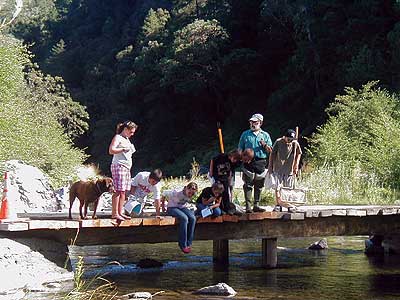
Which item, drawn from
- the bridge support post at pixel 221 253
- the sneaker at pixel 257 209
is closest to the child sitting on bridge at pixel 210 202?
the sneaker at pixel 257 209

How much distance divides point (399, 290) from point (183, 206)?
3.76 meters

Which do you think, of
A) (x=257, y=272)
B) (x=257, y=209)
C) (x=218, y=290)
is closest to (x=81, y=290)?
(x=218, y=290)

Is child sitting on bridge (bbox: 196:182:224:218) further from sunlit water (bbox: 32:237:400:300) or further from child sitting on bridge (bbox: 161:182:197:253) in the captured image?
sunlit water (bbox: 32:237:400:300)

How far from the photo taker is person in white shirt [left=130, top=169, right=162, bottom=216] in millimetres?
11414

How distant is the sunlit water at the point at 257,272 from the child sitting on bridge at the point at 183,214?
766mm

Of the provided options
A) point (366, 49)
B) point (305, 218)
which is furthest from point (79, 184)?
point (366, 49)

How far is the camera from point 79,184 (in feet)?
37.5

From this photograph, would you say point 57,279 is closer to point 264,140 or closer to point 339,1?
point 264,140

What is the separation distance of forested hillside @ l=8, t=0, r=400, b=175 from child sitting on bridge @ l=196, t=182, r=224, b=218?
23.2 metres

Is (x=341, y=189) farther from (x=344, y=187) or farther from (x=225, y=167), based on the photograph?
(x=225, y=167)

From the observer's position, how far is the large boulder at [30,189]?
18094 mm

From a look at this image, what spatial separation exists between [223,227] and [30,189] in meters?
7.24

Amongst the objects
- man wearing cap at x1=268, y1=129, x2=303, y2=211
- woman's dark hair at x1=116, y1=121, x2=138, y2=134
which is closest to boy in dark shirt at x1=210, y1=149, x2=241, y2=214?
man wearing cap at x1=268, y1=129, x2=303, y2=211

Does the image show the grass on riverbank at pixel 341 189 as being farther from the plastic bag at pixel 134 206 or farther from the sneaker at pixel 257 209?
the plastic bag at pixel 134 206
